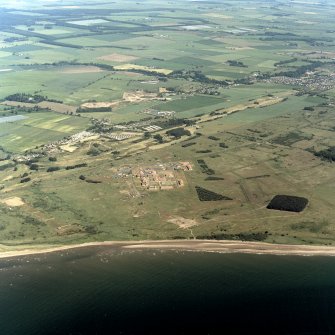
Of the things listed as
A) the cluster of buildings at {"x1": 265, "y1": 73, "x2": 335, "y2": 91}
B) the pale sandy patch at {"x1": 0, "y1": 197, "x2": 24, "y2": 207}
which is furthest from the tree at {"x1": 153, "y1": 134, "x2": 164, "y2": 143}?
the cluster of buildings at {"x1": 265, "y1": 73, "x2": 335, "y2": 91}

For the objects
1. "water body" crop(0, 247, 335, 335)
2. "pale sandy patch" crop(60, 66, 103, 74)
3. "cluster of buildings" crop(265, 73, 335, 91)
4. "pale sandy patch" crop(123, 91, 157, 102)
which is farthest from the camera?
"pale sandy patch" crop(60, 66, 103, 74)

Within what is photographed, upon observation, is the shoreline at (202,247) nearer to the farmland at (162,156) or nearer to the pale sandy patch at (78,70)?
the farmland at (162,156)

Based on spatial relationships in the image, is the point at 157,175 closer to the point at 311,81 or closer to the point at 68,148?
the point at 68,148

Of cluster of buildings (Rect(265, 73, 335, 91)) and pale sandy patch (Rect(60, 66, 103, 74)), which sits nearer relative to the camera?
cluster of buildings (Rect(265, 73, 335, 91))

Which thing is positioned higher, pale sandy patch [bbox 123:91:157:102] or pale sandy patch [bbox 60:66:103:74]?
pale sandy patch [bbox 123:91:157:102]

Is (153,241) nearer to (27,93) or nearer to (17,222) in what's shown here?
(17,222)

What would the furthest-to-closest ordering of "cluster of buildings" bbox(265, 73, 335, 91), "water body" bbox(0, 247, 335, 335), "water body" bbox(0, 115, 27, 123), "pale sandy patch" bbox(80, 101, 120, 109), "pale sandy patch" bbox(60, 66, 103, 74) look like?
"pale sandy patch" bbox(60, 66, 103, 74) < "cluster of buildings" bbox(265, 73, 335, 91) < "pale sandy patch" bbox(80, 101, 120, 109) < "water body" bbox(0, 115, 27, 123) < "water body" bbox(0, 247, 335, 335)

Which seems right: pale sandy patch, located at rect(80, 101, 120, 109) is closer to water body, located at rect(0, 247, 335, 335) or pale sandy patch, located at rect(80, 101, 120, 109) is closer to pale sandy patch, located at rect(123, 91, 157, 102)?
pale sandy patch, located at rect(123, 91, 157, 102)
